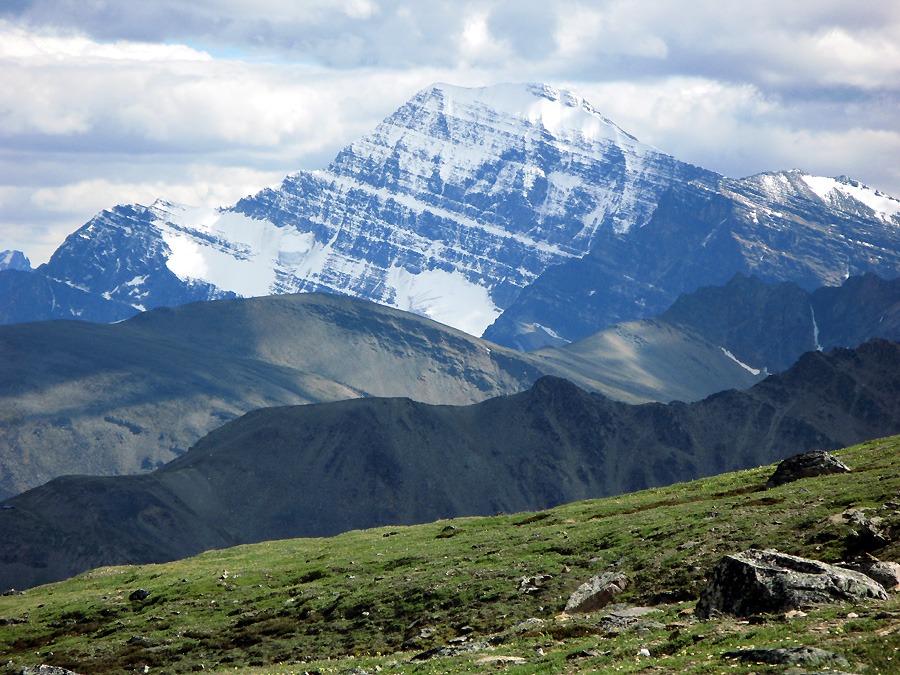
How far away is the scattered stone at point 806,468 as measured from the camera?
70250 mm

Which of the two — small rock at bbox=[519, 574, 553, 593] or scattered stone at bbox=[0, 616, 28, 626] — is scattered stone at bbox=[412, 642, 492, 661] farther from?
scattered stone at bbox=[0, 616, 28, 626]

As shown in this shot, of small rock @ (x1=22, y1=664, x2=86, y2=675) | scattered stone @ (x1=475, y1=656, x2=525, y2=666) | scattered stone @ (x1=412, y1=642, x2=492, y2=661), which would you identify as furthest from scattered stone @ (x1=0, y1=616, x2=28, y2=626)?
scattered stone @ (x1=475, y1=656, x2=525, y2=666)

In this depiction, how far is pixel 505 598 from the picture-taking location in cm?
5144

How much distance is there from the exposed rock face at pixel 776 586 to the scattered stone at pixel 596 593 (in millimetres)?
7848

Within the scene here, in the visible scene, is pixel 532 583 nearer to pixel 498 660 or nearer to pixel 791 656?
pixel 498 660

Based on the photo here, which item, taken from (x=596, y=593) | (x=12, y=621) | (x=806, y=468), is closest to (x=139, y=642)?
(x=12, y=621)

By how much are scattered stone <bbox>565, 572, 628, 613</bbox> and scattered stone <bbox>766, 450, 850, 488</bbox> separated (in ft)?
85.0

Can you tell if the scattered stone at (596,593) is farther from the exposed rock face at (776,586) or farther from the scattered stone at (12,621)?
the scattered stone at (12,621)

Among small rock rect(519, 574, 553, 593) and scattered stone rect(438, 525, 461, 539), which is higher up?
small rock rect(519, 574, 553, 593)

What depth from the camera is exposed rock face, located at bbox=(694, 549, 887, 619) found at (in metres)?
38.2

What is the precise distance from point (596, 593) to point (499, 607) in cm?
525

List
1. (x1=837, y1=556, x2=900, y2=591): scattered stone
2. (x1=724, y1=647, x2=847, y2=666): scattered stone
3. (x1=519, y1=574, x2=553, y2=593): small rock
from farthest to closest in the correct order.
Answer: (x1=519, y1=574, x2=553, y2=593): small rock
(x1=837, y1=556, x2=900, y2=591): scattered stone
(x1=724, y1=647, x2=847, y2=666): scattered stone

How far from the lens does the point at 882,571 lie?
40.4 m

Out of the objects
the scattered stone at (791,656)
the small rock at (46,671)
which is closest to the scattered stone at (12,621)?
the small rock at (46,671)
